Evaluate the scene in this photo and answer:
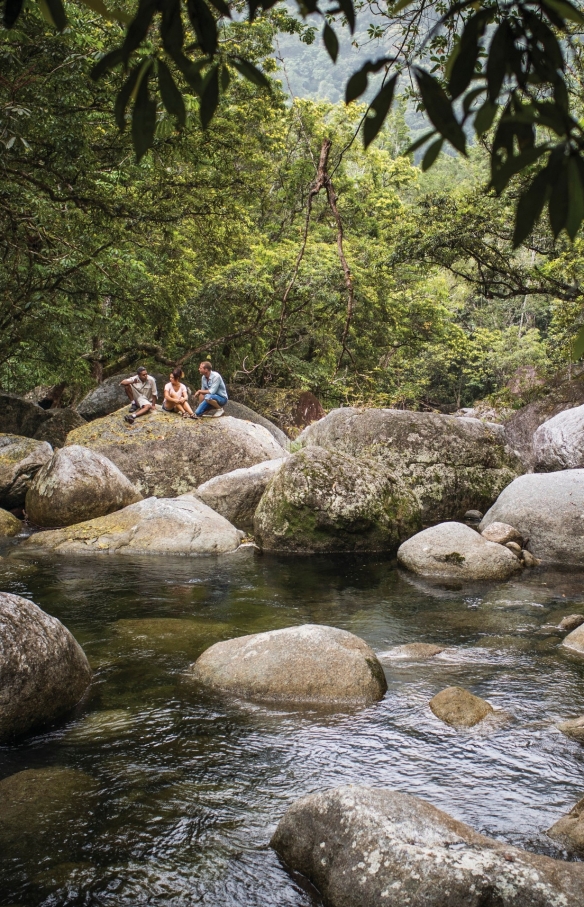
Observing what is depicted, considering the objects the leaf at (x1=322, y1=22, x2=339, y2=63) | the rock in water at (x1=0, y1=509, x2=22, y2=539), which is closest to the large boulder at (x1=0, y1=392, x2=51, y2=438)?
the rock in water at (x1=0, y1=509, x2=22, y2=539)

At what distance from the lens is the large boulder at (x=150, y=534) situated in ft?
37.8

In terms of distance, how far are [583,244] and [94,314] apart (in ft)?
33.8

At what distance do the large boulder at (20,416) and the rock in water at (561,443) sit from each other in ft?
45.0

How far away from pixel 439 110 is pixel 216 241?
13.3 m

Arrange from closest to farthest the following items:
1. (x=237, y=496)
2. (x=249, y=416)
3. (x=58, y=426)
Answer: (x=237, y=496)
(x=58, y=426)
(x=249, y=416)

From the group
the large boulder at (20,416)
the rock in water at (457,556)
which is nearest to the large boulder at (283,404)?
the large boulder at (20,416)

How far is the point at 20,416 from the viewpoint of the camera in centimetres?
2059

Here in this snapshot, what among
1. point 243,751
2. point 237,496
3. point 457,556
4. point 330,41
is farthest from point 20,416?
point 330,41

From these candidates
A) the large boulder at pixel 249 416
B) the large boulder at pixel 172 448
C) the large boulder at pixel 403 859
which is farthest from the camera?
the large boulder at pixel 249 416

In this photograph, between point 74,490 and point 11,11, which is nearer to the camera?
point 11,11

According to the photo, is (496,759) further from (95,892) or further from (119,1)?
(119,1)

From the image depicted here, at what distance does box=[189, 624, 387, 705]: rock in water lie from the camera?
5.46 m

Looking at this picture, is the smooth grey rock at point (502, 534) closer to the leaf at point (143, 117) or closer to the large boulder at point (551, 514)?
the large boulder at point (551, 514)

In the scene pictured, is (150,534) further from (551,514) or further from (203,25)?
(203,25)
